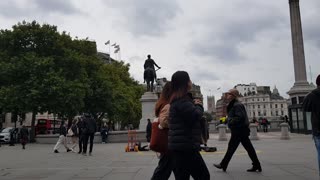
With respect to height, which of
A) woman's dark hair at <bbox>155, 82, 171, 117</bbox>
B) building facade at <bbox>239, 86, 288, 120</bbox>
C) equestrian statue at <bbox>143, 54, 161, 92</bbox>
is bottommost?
woman's dark hair at <bbox>155, 82, 171, 117</bbox>

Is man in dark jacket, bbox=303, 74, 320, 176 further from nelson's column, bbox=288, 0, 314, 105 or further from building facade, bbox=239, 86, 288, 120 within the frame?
building facade, bbox=239, 86, 288, 120

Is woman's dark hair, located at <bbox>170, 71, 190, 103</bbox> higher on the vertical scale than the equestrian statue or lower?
lower

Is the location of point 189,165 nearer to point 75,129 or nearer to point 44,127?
point 75,129

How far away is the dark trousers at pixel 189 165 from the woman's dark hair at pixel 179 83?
82 centimetres

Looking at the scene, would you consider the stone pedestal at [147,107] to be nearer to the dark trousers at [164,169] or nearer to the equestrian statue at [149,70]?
the equestrian statue at [149,70]

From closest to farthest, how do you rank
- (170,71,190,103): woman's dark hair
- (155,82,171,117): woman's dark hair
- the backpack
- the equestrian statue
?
1. (170,71,190,103): woman's dark hair
2. (155,82,171,117): woman's dark hair
3. the backpack
4. the equestrian statue

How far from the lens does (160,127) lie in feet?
19.8

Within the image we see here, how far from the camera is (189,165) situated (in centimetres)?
521

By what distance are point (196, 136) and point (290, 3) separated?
34.9m

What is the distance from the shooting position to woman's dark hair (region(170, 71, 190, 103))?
5504 mm

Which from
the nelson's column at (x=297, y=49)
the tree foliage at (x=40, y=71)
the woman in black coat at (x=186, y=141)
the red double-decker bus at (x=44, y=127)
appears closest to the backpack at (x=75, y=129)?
the tree foliage at (x=40, y=71)

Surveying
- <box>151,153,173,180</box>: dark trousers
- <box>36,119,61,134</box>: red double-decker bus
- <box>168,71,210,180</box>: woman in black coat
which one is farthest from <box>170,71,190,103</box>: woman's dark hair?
<box>36,119,61,134</box>: red double-decker bus

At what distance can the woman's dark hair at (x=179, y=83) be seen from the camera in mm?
5504

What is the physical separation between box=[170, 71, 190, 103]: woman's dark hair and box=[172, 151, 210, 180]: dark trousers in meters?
0.82
